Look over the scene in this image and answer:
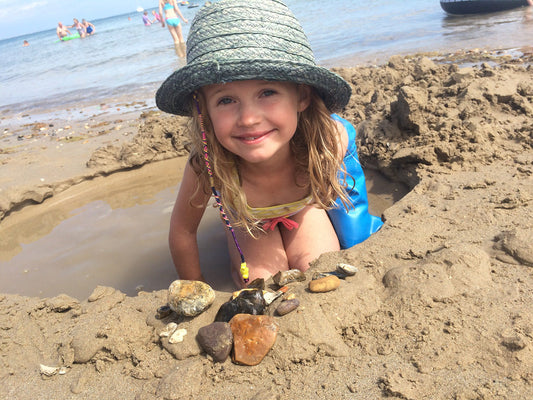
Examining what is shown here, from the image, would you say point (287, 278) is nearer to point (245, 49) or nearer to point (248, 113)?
point (248, 113)

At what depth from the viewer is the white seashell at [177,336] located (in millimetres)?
1609

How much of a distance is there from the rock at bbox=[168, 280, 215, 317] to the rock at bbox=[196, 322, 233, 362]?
185 mm

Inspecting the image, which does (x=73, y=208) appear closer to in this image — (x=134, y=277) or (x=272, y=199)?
(x=134, y=277)

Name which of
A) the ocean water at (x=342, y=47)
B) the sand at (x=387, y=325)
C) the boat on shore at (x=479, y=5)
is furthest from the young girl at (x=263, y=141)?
the boat on shore at (x=479, y=5)

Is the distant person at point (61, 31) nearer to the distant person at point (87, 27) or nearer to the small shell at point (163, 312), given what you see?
the distant person at point (87, 27)

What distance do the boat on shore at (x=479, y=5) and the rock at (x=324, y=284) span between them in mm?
10341

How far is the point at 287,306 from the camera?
1617mm

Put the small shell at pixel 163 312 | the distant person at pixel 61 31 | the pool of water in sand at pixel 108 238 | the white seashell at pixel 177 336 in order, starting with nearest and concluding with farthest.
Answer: the white seashell at pixel 177 336 < the small shell at pixel 163 312 < the pool of water in sand at pixel 108 238 < the distant person at pixel 61 31

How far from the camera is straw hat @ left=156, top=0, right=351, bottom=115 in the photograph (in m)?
1.63

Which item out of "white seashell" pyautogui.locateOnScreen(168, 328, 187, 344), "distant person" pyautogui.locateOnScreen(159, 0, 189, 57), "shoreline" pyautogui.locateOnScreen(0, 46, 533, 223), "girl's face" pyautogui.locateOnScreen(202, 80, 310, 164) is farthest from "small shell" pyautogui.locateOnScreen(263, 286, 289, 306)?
"distant person" pyautogui.locateOnScreen(159, 0, 189, 57)

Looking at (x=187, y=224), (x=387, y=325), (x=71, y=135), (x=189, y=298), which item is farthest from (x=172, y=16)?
(x=387, y=325)

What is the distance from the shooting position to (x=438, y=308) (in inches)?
59.7

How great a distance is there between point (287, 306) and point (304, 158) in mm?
1058

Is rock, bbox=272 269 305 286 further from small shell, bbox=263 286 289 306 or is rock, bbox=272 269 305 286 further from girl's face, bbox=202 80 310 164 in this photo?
girl's face, bbox=202 80 310 164
